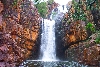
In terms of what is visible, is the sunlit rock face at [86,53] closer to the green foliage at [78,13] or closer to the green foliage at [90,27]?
the green foliage at [90,27]

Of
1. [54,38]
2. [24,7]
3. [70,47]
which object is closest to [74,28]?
[70,47]

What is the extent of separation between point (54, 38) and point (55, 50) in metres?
1.94

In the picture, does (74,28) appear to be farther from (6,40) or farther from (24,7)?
(6,40)

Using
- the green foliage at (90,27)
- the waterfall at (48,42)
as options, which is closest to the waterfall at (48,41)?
the waterfall at (48,42)

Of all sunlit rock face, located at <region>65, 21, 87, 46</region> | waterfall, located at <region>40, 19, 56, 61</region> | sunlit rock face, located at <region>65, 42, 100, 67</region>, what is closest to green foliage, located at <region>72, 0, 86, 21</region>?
sunlit rock face, located at <region>65, 21, 87, 46</region>

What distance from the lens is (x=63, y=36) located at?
2938cm

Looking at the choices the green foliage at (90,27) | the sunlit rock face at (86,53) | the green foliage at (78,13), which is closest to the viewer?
the sunlit rock face at (86,53)

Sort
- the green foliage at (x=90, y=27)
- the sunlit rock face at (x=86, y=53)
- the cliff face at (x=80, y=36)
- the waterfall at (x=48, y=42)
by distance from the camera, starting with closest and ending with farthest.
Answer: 1. the sunlit rock face at (x=86, y=53)
2. the cliff face at (x=80, y=36)
3. the green foliage at (x=90, y=27)
4. the waterfall at (x=48, y=42)

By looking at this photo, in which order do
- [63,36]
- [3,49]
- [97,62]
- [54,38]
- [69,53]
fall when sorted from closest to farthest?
[3,49] → [97,62] → [69,53] → [63,36] → [54,38]

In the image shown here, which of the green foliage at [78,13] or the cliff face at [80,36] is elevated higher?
the green foliage at [78,13]

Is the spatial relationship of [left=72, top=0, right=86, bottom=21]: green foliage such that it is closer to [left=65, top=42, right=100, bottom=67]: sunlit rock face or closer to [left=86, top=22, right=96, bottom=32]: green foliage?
[left=86, top=22, right=96, bottom=32]: green foliage

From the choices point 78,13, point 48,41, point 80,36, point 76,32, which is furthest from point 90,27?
point 48,41

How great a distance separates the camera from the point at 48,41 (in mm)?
31156

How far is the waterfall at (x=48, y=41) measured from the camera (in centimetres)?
3012
